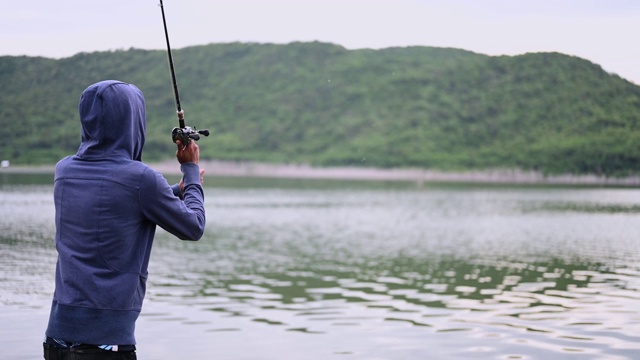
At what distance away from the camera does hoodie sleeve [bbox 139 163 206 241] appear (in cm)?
412

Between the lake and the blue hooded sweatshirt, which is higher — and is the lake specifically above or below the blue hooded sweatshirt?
below

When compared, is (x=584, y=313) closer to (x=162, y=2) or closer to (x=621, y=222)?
(x=162, y=2)

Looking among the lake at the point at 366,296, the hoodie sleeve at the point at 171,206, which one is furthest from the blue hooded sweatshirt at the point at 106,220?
the lake at the point at 366,296

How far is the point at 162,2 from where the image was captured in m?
5.98

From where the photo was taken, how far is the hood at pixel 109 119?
13.7ft

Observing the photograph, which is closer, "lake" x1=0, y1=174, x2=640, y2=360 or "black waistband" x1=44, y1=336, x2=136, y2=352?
"black waistband" x1=44, y1=336, x2=136, y2=352

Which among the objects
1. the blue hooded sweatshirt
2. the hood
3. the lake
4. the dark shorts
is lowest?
the lake

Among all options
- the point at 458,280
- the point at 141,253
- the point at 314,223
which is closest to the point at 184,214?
the point at 141,253

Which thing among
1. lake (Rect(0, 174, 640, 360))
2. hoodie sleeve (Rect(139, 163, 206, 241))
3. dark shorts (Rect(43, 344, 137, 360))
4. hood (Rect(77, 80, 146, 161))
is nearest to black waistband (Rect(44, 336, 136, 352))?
dark shorts (Rect(43, 344, 137, 360))

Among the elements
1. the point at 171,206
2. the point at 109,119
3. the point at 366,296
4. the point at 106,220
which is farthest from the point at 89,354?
the point at 366,296

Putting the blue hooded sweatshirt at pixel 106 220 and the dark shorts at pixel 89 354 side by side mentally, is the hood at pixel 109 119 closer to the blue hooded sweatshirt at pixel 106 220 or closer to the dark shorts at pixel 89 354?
the blue hooded sweatshirt at pixel 106 220

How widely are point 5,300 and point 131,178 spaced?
13048mm

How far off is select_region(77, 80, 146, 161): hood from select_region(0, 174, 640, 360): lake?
755 centimetres

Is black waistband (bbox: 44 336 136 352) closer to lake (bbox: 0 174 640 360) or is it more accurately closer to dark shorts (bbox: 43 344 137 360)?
dark shorts (bbox: 43 344 137 360)
